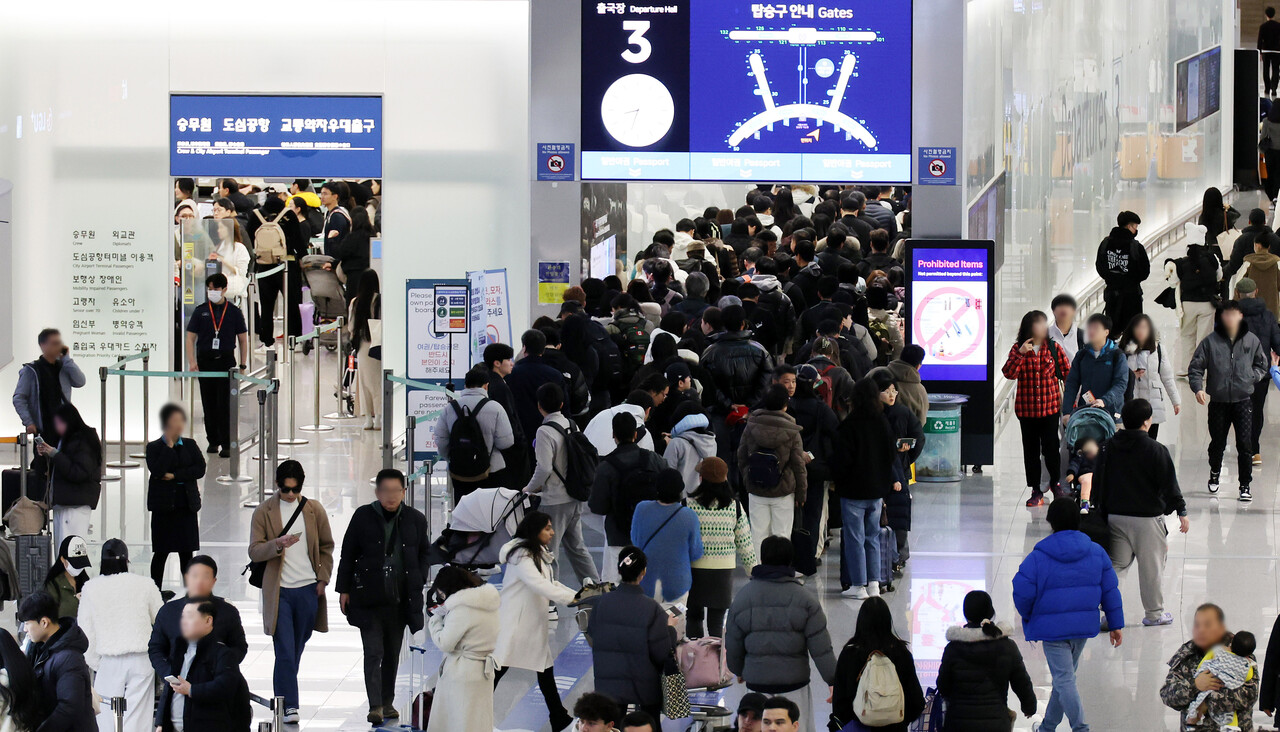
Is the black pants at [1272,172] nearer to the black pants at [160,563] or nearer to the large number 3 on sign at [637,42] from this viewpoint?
the large number 3 on sign at [637,42]

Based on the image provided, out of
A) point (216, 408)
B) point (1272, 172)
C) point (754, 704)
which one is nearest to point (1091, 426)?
point (754, 704)

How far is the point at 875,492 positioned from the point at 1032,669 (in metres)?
1.56

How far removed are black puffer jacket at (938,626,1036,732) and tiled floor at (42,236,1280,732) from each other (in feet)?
4.73

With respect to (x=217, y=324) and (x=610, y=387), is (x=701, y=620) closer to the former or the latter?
(x=610, y=387)

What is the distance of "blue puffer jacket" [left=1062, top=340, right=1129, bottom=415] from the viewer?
12.6m

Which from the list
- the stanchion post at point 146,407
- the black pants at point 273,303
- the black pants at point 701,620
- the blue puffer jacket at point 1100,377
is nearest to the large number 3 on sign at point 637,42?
the blue puffer jacket at point 1100,377

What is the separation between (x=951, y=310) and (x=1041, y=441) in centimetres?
154

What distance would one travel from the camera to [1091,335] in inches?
497

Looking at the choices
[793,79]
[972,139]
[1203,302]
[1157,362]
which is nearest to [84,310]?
[793,79]

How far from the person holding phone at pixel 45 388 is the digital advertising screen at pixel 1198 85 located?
57.8 feet

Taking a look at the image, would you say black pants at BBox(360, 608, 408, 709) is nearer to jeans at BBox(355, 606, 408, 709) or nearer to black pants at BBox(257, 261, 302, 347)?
jeans at BBox(355, 606, 408, 709)

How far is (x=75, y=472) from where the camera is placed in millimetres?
11391

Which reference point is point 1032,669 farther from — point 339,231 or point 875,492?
point 339,231

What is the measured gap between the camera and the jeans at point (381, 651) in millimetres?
8742
